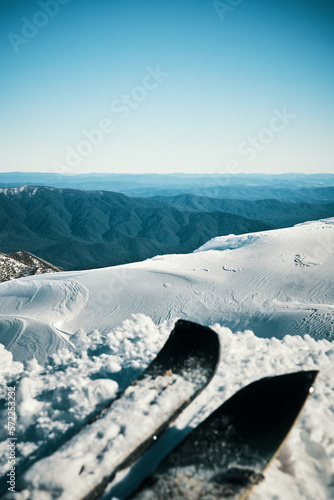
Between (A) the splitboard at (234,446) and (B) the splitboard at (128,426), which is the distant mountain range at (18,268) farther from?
(A) the splitboard at (234,446)

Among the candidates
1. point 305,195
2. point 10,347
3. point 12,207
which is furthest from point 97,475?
point 305,195

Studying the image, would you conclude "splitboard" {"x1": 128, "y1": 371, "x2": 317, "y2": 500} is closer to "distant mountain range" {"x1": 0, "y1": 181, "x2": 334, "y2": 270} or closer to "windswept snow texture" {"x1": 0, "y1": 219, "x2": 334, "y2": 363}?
"windswept snow texture" {"x1": 0, "y1": 219, "x2": 334, "y2": 363}

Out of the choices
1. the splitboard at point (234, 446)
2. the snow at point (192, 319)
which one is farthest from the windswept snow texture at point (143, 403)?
the splitboard at point (234, 446)

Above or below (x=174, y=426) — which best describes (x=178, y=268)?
above

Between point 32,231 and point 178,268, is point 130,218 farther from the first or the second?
point 178,268

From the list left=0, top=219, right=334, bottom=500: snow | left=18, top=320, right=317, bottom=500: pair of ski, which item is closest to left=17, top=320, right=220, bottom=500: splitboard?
left=18, top=320, right=317, bottom=500: pair of ski

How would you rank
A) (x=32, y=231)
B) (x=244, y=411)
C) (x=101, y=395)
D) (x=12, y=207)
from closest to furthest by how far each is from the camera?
(x=244, y=411) → (x=101, y=395) → (x=32, y=231) → (x=12, y=207)
